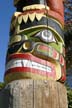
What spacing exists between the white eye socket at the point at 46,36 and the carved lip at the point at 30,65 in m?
0.41

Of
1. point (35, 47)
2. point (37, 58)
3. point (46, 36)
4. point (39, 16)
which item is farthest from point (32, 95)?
point (39, 16)

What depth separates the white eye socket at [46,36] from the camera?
5.35 metres

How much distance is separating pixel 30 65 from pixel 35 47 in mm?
365

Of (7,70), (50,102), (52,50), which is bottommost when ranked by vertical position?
(50,102)

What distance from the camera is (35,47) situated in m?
5.20

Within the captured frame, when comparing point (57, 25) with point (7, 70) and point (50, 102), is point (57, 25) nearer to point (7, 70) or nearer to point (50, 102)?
point (7, 70)

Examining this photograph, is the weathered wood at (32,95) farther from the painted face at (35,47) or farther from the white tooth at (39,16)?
the white tooth at (39,16)

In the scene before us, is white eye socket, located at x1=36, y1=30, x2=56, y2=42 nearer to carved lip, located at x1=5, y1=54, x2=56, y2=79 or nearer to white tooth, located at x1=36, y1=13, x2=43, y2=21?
white tooth, located at x1=36, y1=13, x2=43, y2=21

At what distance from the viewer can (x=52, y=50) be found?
Answer: 5.22 metres

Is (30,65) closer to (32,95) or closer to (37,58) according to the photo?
(37,58)

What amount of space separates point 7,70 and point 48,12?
1347 mm

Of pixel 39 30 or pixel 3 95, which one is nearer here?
pixel 3 95

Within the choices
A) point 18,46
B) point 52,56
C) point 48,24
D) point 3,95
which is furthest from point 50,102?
point 48,24

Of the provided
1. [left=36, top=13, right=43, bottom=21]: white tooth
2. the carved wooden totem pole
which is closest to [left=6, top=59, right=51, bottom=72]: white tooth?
the carved wooden totem pole
